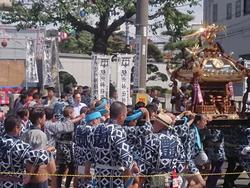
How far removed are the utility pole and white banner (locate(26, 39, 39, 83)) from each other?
27.2 feet

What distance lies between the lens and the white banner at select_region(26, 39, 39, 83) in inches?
816

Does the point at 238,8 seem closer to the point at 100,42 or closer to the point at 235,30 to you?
the point at 235,30

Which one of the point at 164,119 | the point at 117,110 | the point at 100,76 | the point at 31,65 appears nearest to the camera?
the point at 117,110

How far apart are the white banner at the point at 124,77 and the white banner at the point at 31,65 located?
486 centimetres

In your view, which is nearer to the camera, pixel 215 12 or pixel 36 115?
pixel 36 115

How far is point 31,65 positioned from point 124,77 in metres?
5.34

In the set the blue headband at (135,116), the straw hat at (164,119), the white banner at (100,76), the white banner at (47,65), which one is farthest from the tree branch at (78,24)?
the straw hat at (164,119)

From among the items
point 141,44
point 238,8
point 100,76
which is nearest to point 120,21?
point 100,76

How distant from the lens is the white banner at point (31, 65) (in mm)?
20734

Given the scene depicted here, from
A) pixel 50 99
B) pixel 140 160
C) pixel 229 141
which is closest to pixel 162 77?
pixel 50 99

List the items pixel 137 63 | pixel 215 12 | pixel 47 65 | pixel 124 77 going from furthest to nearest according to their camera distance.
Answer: pixel 215 12, pixel 47 65, pixel 124 77, pixel 137 63

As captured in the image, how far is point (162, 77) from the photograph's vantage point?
108 ft

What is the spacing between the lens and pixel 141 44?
1285cm

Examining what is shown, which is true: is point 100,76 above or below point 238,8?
below
